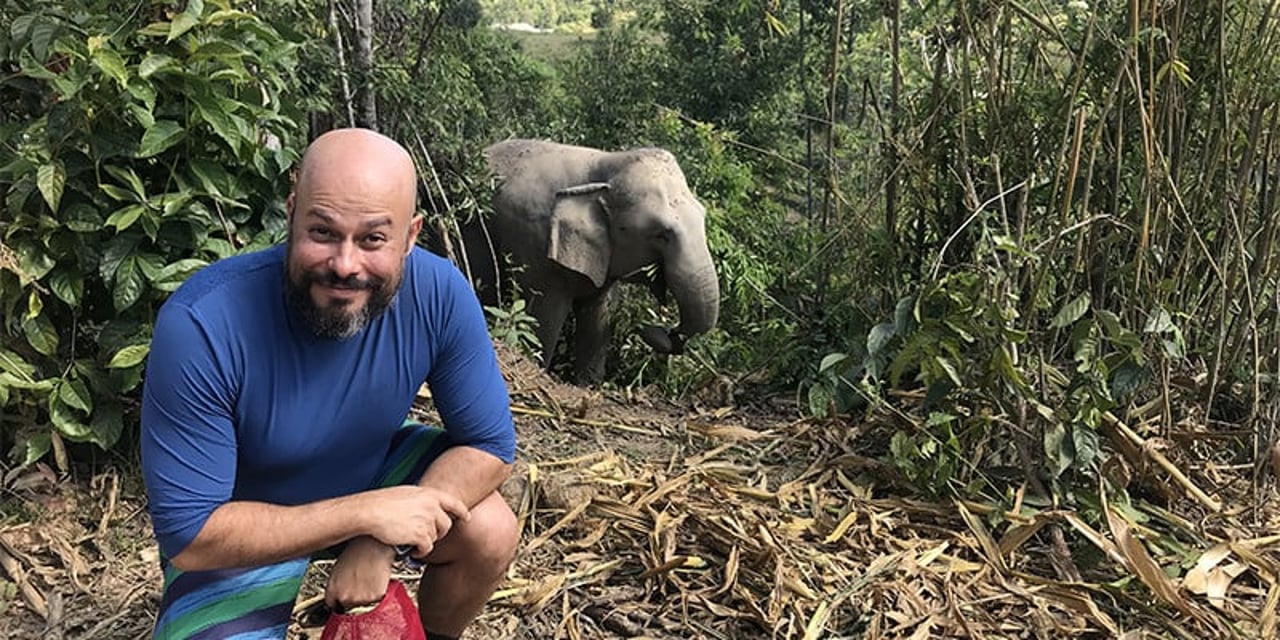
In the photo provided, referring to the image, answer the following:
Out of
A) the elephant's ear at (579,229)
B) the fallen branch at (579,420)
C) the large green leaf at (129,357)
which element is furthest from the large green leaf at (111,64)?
the elephant's ear at (579,229)

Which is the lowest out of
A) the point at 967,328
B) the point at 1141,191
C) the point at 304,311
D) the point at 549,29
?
the point at 549,29

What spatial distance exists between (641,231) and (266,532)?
3.86 meters

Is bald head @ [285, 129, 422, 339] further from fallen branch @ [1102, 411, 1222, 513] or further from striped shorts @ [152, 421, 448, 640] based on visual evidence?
fallen branch @ [1102, 411, 1222, 513]

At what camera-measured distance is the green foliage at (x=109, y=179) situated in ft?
8.40

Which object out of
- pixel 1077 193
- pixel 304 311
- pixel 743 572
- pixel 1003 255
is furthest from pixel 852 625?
pixel 1077 193

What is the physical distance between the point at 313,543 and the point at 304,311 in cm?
43

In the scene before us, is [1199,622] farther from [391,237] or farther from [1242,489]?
[391,237]

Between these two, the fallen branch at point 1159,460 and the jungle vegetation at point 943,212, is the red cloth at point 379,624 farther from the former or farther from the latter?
the fallen branch at point 1159,460

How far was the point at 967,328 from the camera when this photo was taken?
285cm

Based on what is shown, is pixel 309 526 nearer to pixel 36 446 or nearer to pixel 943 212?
pixel 36 446

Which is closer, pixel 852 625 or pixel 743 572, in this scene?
pixel 852 625

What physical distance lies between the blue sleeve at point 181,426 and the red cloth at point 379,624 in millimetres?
311

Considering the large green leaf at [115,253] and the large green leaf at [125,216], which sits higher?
the large green leaf at [125,216]

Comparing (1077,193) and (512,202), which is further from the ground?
(1077,193)
